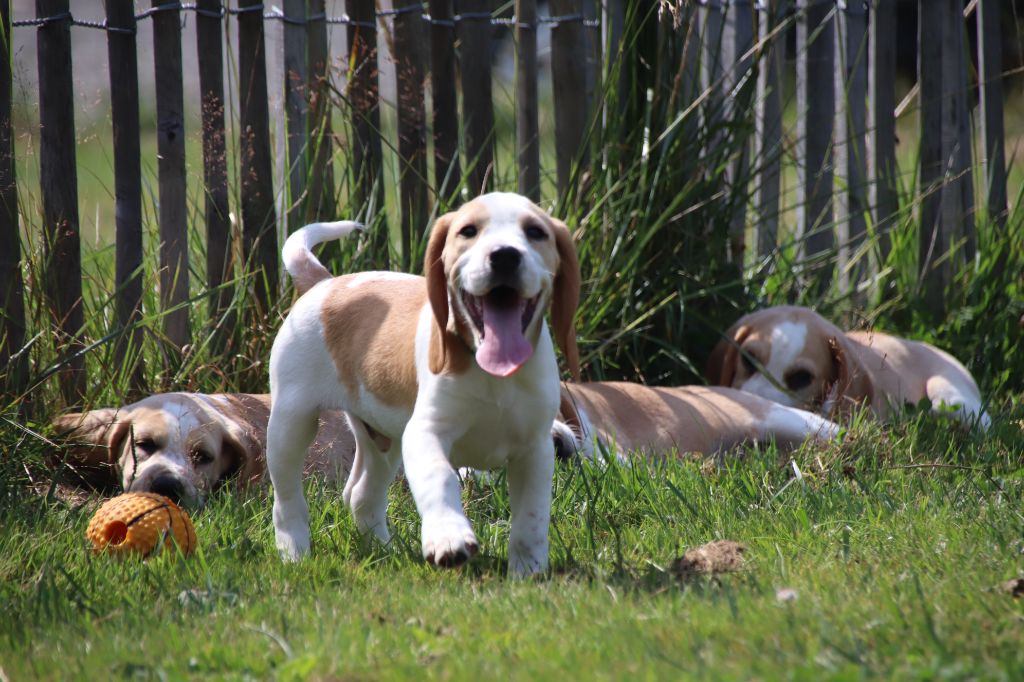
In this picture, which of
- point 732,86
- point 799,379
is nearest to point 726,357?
point 799,379

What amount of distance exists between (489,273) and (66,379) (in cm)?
255

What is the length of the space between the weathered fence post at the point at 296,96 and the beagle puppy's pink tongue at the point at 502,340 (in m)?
2.55

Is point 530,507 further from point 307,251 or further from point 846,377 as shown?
point 846,377

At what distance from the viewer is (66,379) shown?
16.9 ft

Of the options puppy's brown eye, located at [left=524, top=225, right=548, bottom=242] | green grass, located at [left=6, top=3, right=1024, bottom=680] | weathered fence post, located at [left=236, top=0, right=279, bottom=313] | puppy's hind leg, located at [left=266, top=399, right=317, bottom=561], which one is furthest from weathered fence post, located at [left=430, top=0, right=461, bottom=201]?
puppy's brown eye, located at [left=524, top=225, right=548, bottom=242]

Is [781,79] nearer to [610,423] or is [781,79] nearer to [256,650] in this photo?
[610,423]

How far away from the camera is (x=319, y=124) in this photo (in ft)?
19.6

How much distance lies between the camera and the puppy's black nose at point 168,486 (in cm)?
460

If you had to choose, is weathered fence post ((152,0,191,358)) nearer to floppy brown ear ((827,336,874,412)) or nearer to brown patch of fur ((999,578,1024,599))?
→ floppy brown ear ((827,336,874,412))

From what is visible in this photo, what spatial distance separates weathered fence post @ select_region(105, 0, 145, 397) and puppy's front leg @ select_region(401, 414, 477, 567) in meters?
2.26

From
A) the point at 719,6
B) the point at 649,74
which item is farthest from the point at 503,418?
the point at 719,6

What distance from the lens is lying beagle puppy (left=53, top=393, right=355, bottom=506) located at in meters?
4.67

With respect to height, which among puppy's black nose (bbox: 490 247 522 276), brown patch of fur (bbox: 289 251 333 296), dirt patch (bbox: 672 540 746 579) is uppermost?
puppy's black nose (bbox: 490 247 522 276)

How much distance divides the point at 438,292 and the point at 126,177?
7.93 feet
